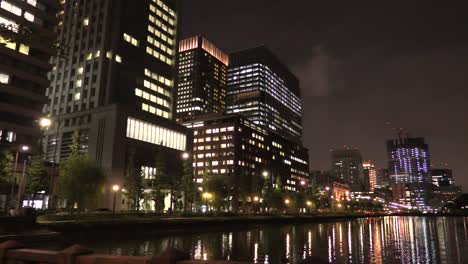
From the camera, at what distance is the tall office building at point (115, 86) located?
96625 mm

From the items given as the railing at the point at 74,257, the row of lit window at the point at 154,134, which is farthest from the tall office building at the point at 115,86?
the railing at the point at 74,257

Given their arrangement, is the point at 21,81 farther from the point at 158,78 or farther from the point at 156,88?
the point at 158,78

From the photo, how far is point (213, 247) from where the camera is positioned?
119 ft

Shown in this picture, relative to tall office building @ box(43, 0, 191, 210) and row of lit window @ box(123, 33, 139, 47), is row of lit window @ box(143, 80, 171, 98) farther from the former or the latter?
row of lit window @ box(123, 33, 139, 47)

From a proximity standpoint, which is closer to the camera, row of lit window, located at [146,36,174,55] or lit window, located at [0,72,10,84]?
lit window, located at [0,72,10,84]

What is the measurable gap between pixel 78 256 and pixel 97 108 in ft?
327

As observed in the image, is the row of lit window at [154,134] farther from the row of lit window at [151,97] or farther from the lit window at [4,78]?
the lit window at [4,78]

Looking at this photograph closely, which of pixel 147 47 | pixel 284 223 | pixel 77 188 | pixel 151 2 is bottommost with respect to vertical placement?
pixel 284 223

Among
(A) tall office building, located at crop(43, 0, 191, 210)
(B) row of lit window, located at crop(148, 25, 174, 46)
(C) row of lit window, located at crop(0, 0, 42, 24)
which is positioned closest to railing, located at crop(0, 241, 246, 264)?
(A) tall office building, located at crop(43, 0, 191, 210)

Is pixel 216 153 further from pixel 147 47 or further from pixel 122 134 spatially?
pixel 122 134

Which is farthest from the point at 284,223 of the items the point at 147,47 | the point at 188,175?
the point at 147,47

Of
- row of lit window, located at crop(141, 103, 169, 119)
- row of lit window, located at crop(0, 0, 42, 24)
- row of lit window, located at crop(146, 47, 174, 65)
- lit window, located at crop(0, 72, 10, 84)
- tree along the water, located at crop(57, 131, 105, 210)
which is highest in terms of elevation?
row of lit window, located at crop(146, 47, 174, 65)

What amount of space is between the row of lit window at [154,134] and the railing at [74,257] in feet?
284

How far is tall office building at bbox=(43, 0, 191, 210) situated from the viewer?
3804 inches
